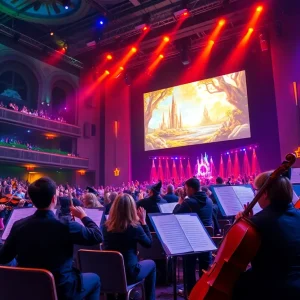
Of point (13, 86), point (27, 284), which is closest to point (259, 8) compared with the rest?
point (13, 86)

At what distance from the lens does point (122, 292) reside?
3.06 metres

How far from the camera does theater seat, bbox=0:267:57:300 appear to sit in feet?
6.86

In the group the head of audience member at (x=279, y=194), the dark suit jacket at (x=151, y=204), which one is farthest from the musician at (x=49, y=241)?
the dark suit jacket at (x=151, y=204)

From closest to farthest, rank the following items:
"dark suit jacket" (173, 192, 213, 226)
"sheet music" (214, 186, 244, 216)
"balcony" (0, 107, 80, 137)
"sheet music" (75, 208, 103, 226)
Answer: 1. "sheet music" (214, 186, 244, 216)
2. "sheet music" (75, 208, 103, 226)
3. "dark suit jacket" (173, 192, 213, 226)
4. "balcony" (0, 107, 80, 137)

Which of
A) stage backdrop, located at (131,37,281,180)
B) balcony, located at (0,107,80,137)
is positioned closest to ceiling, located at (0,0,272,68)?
stage backdrop, located at (131,37,281,180)

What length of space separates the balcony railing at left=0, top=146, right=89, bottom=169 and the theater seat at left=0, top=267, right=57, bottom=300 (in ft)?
51.1

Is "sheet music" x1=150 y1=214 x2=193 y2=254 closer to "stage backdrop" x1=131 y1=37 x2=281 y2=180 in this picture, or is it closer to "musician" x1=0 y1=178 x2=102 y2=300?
"musician" x1=0 y1=178 x2=102 y2=300

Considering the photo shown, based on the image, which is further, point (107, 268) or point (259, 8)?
point (259, 8)

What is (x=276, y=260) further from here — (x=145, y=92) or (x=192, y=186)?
(x=145, y=92)

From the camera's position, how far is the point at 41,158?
60.0ft

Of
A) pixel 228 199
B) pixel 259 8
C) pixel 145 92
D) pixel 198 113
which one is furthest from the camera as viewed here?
pixel 145 92

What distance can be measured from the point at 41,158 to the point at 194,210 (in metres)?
15.5

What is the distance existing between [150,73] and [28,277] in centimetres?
1828

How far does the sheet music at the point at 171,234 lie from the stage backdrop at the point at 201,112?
13.8m
